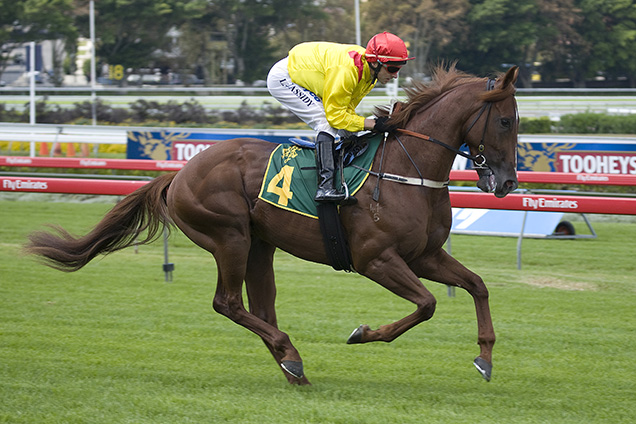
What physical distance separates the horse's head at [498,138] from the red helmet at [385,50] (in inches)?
18.7

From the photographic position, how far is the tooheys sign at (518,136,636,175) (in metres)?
10.1

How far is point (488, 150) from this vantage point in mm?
3840

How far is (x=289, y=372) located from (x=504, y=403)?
1.11 metres

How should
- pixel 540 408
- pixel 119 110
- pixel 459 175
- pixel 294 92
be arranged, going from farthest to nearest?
pixel 119 110 < pixel 459 175 < pixel 294 92 < pixel 540 408

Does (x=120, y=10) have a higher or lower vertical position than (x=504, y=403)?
higher

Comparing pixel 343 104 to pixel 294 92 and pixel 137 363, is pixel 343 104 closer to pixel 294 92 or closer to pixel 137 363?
pixel 294 92

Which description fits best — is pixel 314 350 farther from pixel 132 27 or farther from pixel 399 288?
pixel 132 27

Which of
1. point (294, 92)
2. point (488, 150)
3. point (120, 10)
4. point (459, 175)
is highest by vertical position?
point (120, 10)

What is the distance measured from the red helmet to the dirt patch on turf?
3799 mm

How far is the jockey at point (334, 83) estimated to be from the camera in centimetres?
389

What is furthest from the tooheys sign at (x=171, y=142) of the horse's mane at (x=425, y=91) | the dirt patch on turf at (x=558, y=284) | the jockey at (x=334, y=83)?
the horse's mane at (x=425, y=91)

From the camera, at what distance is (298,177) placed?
415 cm

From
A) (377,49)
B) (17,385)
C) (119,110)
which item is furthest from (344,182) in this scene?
(119,110)

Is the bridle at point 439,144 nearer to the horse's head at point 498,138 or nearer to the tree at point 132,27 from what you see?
the horse's head at point 498,138
